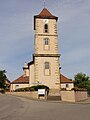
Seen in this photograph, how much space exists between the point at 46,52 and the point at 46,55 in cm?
73

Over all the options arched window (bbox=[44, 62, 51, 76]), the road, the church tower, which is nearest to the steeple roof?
the church tower

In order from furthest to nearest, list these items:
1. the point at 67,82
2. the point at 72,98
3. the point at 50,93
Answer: the point at 67,82, the point at 50,93, the point at 72,98

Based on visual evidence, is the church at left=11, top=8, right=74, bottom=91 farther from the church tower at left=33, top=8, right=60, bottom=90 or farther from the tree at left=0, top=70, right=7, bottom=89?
the tree at left=0, top=70, right=7, bottom=89

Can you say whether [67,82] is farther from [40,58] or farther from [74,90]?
[74,90]

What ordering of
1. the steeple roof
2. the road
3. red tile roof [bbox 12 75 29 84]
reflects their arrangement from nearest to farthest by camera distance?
1. the road
2. the steeple roof
3. red tile roof [bbox 12 75 29 84]

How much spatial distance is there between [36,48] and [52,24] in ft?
21.1

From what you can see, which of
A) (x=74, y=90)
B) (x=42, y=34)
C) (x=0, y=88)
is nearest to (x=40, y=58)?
(x=42, y=34)

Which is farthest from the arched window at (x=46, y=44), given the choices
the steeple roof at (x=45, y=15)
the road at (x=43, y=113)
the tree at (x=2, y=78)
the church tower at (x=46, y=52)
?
the road at (x=43, y=113)

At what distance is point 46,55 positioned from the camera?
45.6 meters

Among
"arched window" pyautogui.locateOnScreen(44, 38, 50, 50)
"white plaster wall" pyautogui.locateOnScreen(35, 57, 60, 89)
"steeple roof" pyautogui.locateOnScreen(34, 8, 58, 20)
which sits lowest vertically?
"white plaster wall" pyautogui.locateOnScreen(35, 57, 60, 89)

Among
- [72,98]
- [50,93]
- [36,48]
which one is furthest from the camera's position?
[36,48]

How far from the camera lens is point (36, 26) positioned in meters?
47.6

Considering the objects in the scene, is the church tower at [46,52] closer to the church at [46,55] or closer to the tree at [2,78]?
the church at [46,55]

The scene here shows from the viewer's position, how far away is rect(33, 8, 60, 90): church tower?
4478 centimetres
